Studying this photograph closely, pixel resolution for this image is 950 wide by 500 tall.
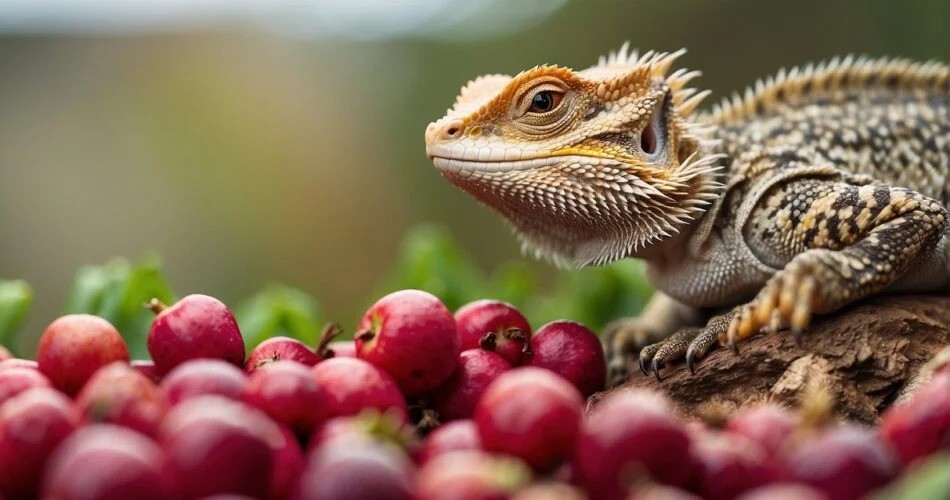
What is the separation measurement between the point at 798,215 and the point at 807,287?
1.54ft

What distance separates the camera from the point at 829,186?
2234 millimetres

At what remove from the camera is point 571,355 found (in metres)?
2.01

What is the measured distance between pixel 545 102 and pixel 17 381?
1294 millimetres

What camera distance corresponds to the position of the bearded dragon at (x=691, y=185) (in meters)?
2.11

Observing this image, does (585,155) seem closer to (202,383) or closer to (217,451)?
(202,383)

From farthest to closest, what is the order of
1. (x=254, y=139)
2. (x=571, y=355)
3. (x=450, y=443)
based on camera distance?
1. (x=254, y=139)
2. (x=571, y=355)
3. (x=450, y=443)

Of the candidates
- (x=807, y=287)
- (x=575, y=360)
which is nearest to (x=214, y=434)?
(x=575, y=360)

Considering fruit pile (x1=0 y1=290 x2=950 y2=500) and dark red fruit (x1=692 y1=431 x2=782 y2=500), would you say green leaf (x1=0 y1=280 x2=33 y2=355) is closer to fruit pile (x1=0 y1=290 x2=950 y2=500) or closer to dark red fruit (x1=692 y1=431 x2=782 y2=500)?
fruit pile (x1=0 y1=290 x2=950 y2=500)

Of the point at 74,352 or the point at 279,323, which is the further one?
the point at 279,323

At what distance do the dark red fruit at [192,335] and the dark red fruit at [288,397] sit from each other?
29 cm

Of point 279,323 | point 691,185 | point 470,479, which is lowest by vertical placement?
point 279,323

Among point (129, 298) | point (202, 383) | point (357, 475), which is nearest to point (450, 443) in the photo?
point (357, 475)

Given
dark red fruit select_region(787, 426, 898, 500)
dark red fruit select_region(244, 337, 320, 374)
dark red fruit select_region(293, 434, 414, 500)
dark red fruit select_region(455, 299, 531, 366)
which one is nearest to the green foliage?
dark red fruit select_region(244, 337, 320, 374)

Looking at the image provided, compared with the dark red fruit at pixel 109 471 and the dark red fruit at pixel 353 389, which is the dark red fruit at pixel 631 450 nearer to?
the dark red fruit at pixel 353 389
